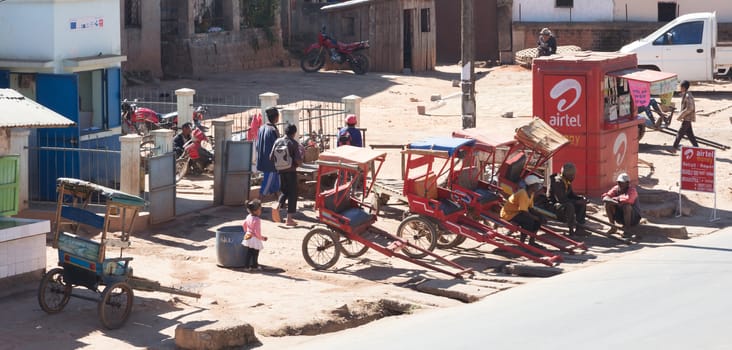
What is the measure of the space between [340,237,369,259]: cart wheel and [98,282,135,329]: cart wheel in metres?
3.45

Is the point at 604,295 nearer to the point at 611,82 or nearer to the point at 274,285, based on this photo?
the point at 274,285

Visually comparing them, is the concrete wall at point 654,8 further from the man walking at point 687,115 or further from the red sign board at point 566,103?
the red sign board at point 566,103

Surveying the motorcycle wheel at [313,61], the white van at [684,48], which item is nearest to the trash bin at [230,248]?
the white van at [684,48]

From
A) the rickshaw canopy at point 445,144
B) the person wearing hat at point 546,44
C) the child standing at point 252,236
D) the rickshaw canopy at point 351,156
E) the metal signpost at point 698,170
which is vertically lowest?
the child standing at point 252,236

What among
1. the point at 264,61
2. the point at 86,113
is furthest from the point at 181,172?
the point at 264,61

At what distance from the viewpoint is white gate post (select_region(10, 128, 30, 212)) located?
1470 centimetres

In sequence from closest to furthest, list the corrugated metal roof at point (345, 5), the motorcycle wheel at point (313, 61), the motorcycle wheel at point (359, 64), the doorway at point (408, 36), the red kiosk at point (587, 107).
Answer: the red kiosk at point (587, 107), the motorcycle wheel at point (359, 64), the motorcycle wheel at point (313, 61), the corrugated metal roof at point (345, 5), the doorway at point (408, 36)

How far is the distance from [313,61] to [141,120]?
13408mm

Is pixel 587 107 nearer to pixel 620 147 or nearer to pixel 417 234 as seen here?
pixel 620 147

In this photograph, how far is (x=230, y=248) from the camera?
1346cm

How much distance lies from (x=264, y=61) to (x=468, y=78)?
16.0 metres

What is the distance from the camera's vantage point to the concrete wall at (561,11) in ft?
118

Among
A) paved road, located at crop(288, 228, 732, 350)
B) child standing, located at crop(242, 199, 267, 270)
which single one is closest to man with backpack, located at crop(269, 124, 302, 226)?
child standing, located at crop(242, 199, 267, 270)

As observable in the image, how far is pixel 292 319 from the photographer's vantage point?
37.4 ft
